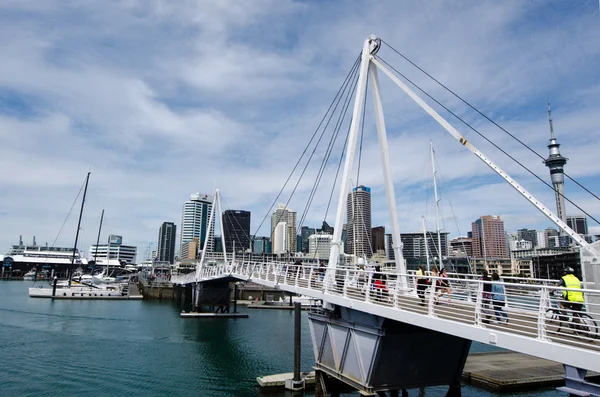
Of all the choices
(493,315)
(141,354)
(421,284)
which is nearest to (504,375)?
(421,284)

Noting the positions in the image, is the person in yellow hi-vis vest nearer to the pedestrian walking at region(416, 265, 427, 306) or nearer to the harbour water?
the pedestrian walking at region(416, 265, 427, 306)

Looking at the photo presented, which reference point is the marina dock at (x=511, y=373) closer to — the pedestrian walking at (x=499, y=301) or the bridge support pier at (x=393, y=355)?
the bridge support pier at (x=393, y=355)

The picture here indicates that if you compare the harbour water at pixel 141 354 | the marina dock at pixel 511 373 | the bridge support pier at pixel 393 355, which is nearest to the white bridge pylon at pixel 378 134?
the bridge support pier at pixel 393 355

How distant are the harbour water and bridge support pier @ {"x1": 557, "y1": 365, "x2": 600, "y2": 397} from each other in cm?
877

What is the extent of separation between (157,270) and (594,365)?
162 m

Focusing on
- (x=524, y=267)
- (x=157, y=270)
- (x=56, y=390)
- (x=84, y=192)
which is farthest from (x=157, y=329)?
(x=524, y=267)

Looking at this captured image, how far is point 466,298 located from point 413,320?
3.79 metres

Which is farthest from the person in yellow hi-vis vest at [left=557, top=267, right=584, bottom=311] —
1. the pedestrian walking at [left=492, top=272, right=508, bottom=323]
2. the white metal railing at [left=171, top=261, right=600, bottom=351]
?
the pedestrian walking at [left=492, top=272, right=508, bottom=323]

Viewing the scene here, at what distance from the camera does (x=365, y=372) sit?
18.1 m

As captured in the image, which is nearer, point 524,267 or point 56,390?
point 56,390

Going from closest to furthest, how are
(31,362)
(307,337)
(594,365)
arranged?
(594,365) < (31,362) < (307,337)

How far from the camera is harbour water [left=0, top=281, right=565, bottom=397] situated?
86.4ft

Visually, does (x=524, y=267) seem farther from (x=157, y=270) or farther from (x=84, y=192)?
(x=84, y=192)

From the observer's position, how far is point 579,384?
10.2 m
